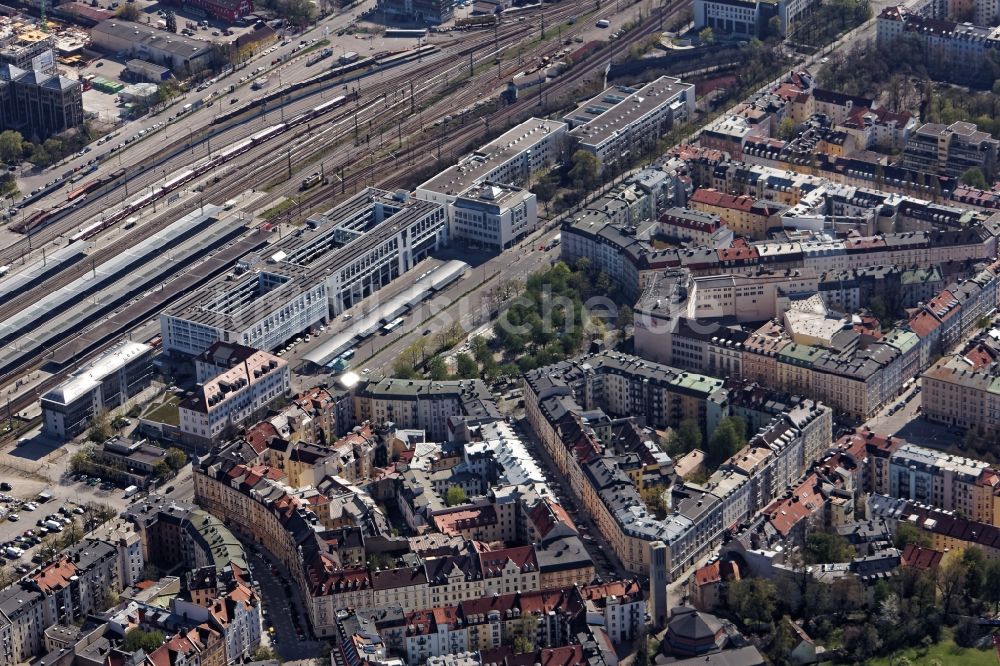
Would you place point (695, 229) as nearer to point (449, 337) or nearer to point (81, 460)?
point (449, 337)

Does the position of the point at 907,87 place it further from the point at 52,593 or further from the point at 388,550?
the point at 52,593

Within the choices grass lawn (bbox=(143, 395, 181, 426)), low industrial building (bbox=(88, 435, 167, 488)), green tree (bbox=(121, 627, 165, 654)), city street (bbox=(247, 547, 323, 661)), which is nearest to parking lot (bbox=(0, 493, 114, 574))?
low industrial building (bbox=(88, 435, 167, 488))

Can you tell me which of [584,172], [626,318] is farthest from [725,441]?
[584,172]

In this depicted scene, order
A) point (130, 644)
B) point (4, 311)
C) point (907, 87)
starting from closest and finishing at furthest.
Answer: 1. point (130, 644)
2. point (4, 311)
3. point (907, 87)

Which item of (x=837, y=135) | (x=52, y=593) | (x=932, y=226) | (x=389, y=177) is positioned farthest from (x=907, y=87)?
(x=52, y=593)

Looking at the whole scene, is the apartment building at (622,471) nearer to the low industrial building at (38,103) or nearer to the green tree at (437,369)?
the green tree at (437,369)

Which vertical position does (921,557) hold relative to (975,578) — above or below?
above

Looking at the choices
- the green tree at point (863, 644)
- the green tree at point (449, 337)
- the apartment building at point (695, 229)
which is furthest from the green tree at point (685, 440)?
the apartment building at point (695, 229)
